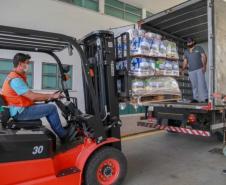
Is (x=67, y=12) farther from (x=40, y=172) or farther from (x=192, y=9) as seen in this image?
(x=40, y=172)

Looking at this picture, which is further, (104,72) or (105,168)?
(104,72)

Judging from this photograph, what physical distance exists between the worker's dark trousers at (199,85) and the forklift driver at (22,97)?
3896mm

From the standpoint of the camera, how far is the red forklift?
304cm

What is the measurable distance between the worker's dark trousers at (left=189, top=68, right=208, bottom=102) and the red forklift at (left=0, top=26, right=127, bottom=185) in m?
2.97

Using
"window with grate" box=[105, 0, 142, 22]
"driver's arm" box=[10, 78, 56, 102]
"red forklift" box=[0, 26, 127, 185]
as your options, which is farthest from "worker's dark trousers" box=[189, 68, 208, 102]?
"window with grate" box=[105, 0, 142, 22]

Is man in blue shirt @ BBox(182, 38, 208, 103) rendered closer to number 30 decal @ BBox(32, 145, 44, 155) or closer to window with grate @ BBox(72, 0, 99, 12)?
number 30 decal @ BBox(32, 145, 44, 155)

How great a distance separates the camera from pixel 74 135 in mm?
3900

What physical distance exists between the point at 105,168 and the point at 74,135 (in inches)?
26.2

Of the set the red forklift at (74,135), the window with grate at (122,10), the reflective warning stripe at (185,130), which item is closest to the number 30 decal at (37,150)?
the red forklift at (74,135)

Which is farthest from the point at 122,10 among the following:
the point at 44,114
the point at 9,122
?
the point at 9,122

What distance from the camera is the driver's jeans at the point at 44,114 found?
3459 millimetres

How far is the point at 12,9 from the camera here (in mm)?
7836

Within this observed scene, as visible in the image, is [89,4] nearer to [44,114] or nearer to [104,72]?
[104,72]

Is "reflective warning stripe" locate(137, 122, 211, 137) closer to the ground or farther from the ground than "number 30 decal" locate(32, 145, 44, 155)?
closer to the ground
